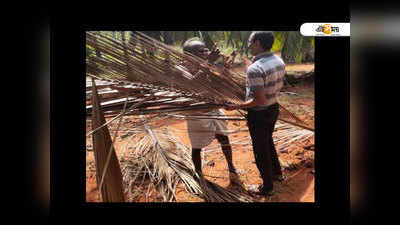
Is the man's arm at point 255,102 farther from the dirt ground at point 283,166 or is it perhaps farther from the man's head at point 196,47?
the man's head at point 196,47

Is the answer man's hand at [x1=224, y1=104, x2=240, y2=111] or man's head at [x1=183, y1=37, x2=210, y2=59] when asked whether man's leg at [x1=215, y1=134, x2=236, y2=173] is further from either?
man's head at [x1=183, y1=37, x2=210, y2=59]

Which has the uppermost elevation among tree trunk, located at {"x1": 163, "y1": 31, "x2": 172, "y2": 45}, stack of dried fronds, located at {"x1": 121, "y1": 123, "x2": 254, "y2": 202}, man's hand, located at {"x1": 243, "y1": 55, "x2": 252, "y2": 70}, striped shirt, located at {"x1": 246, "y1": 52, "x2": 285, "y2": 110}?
tree trunk, located at {"x1": 163, "y1": 31, "x2": 172, "y2": 45}

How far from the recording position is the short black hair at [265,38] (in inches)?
86.7

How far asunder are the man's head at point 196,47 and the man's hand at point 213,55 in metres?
0.03

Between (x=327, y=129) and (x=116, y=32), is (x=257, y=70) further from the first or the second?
(x=116, y=32)

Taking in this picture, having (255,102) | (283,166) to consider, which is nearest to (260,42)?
(255,102)

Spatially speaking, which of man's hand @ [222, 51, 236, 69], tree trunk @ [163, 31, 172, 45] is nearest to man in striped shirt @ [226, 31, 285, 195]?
man's hand @ [222, 51, 236, 69]

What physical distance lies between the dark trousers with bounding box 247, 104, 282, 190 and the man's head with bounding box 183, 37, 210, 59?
0.51m

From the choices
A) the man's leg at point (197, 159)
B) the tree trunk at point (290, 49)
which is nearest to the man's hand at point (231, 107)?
the man's leg at point (197, 159)

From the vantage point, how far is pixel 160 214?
2.42m

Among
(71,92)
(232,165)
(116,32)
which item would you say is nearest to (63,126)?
(71,92)

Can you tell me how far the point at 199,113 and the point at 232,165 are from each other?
17.0 inches

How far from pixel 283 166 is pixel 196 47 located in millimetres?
1034

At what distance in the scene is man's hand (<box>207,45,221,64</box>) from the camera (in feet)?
7.26
